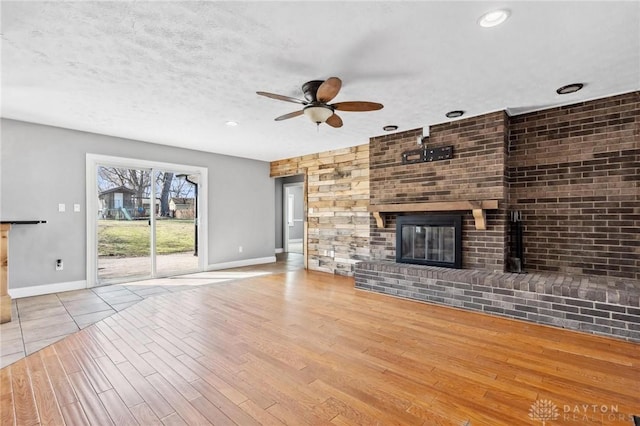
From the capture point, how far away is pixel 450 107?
370 cm

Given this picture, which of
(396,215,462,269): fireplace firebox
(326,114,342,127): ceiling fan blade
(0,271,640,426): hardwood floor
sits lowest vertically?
(0,271,640,426): hardwood floor

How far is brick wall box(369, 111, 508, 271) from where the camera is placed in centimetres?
382

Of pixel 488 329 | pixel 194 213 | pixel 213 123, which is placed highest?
pixel 213 123

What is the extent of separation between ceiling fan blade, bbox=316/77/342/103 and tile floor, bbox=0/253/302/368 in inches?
128

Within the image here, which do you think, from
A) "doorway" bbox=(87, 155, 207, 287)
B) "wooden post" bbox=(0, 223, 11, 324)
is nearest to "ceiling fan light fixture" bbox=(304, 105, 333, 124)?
"wooden post" bbox=(0, 223, 11, 324)

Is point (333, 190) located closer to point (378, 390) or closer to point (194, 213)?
point (194, 213)

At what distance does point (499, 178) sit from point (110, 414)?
430 cm

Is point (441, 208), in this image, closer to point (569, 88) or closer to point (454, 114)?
point (454, 114)

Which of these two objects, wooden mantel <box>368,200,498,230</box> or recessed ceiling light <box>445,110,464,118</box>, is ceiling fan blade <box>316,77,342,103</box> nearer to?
recessed ceiling light <box>445,110,464,118</box>

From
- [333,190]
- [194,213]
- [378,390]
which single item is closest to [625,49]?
[378,390]

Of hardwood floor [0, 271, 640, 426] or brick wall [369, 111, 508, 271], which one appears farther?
brick wall [369, 111, 508, 271]

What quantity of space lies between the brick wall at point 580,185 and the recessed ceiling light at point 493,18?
7.57 feet

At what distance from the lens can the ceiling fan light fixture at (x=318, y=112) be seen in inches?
116

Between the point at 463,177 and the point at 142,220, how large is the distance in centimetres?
518
